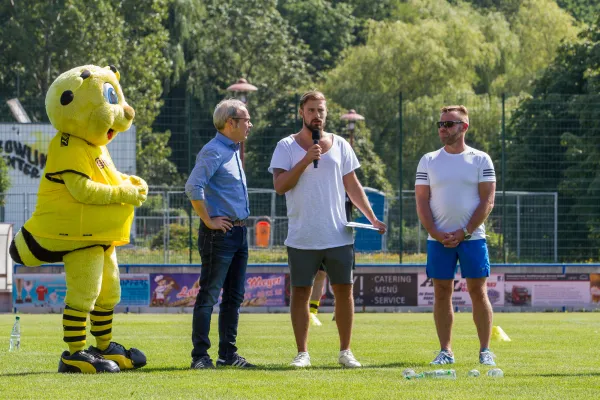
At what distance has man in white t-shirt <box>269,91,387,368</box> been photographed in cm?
961

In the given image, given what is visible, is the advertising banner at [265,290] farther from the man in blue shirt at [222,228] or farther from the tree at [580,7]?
the tree at [580,7]

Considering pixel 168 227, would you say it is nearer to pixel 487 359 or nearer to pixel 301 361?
pixel 301 361

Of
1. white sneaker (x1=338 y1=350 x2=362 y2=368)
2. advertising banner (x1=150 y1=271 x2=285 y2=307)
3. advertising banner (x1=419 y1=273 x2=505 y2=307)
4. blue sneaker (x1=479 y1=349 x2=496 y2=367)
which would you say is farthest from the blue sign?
white sneaker (x1=338 y1=350 x2=362 y2=368)

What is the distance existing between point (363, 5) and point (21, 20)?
107ft

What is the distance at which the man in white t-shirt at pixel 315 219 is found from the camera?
9.61 meters

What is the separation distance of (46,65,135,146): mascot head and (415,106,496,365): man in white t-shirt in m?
2.60

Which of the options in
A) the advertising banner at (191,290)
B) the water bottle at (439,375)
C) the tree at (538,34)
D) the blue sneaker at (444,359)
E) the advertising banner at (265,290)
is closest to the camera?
the water bottle at (439,375)

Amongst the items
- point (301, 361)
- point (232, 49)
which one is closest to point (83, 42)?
point (232, 49)

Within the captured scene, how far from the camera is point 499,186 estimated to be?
24.9 meters

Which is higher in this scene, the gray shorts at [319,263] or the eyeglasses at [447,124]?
the eyeglasses at [447,124]

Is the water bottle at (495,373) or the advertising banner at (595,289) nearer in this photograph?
the water bottle at (495,373)

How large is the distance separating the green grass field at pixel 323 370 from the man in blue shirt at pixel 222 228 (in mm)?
362

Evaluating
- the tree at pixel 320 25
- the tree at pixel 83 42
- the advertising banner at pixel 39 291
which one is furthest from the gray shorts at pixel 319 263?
the tree at pixel 320 25

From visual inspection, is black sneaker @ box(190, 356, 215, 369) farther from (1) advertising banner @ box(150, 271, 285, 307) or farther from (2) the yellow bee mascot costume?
(1) advertising banner @ box(150, 271, 285, 307)
